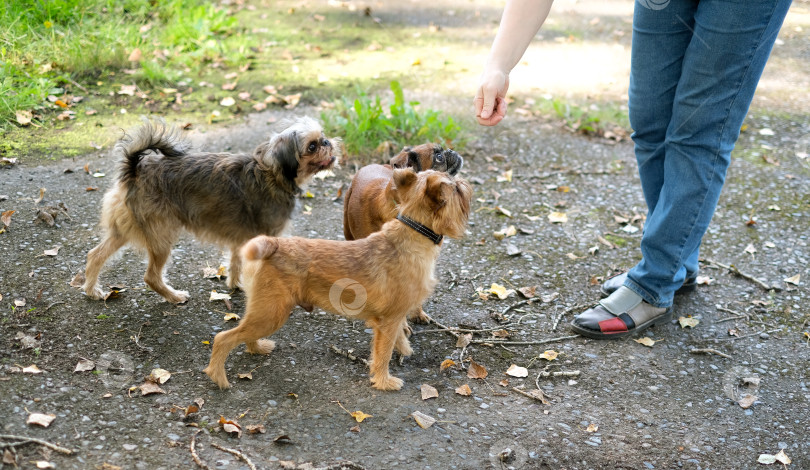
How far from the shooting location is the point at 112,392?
3.31 metres

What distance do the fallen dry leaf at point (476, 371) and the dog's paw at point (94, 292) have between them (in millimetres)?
2270

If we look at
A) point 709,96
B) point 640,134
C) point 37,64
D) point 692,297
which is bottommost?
point 692,297

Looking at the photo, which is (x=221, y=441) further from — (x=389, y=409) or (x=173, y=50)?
(x=173, y=50)

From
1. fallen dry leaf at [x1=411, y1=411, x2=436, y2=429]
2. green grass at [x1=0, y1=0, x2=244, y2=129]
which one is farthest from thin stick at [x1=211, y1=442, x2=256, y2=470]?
green grass at [x1=0, y1=0, x2=244, y2=129]

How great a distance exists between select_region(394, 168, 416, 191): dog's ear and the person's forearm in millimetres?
674

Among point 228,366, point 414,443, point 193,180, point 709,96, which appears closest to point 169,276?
point 193,180

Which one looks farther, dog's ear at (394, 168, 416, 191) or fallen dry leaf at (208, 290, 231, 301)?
fallen dry leaf at (208, 290, 231, 301)

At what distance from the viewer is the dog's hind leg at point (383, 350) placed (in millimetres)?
3500

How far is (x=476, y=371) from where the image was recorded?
12.4 feet

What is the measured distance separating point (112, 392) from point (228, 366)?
23.6 inches

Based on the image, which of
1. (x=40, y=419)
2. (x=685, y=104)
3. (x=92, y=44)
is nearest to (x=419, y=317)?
(x=685, y=104)

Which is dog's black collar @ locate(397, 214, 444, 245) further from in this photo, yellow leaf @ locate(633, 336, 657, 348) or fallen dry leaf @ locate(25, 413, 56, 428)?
fallen dry leaf @ locate(25, 413, 56, 428)

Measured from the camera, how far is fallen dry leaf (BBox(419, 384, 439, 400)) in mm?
3556

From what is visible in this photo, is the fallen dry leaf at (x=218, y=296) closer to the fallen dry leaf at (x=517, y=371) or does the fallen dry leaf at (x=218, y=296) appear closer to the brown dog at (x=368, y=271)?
the brown dog at (x=368, y=271)
